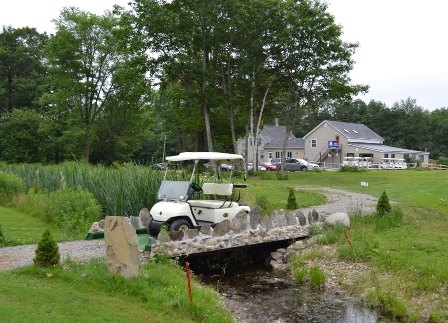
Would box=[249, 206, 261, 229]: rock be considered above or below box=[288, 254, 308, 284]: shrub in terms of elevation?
above

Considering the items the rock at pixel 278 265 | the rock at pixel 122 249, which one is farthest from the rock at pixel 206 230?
the rock at pixel 122 249

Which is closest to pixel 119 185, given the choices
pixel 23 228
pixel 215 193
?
pixel 23 228

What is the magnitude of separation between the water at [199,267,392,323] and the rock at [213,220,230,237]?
1073 millimetres

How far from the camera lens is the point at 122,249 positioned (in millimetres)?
8156

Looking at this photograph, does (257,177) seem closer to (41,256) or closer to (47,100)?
(47,100)

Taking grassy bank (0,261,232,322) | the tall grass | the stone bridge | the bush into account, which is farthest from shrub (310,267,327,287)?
the bush

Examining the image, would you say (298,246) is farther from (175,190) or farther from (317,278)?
(175,190)

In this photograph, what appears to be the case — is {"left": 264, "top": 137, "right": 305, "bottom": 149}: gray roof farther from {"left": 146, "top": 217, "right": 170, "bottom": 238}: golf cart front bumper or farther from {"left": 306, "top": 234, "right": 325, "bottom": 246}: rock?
{"left": 146, "top": 217, "right": 170, "bottom": 238}: golf cart front bumper

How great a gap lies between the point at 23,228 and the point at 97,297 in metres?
7.44

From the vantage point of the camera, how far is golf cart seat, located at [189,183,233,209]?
12250mm

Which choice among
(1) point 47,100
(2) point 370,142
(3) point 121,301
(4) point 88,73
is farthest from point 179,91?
(2) point 370,142

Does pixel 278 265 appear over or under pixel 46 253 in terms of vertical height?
under

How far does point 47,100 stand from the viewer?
138 ft

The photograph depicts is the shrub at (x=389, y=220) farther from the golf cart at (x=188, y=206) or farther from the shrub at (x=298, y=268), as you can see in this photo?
the golf cart at (x=188, y=206)
